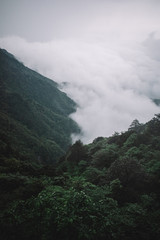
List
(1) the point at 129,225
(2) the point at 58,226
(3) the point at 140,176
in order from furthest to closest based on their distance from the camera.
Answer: (3) the point at 140,176
(1) the point at 129,225
(2) the point at 58,226

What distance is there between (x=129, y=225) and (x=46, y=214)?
14.0 ft

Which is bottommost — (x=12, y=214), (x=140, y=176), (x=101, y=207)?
(x=12, y=214)

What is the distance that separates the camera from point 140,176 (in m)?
12.5

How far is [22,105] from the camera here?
531 feet

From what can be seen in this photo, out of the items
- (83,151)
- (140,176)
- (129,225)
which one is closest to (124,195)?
(140,176)

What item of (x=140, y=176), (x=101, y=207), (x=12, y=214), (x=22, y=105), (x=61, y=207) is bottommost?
(x=12, y=214)

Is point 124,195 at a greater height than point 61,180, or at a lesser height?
greater

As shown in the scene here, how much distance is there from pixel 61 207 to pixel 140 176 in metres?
9.19

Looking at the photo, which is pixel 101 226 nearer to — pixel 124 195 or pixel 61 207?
pixel 61 207

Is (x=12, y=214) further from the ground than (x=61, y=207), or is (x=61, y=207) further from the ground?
(x=61, y=207)

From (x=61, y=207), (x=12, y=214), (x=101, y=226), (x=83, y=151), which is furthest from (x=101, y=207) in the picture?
(x=83, y=151)

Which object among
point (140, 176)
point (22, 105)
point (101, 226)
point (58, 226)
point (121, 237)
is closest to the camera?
point (58, 226)

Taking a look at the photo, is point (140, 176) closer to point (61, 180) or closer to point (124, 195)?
point (124, 195)

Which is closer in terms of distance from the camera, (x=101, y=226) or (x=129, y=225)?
Result: (x=101, y=226)
